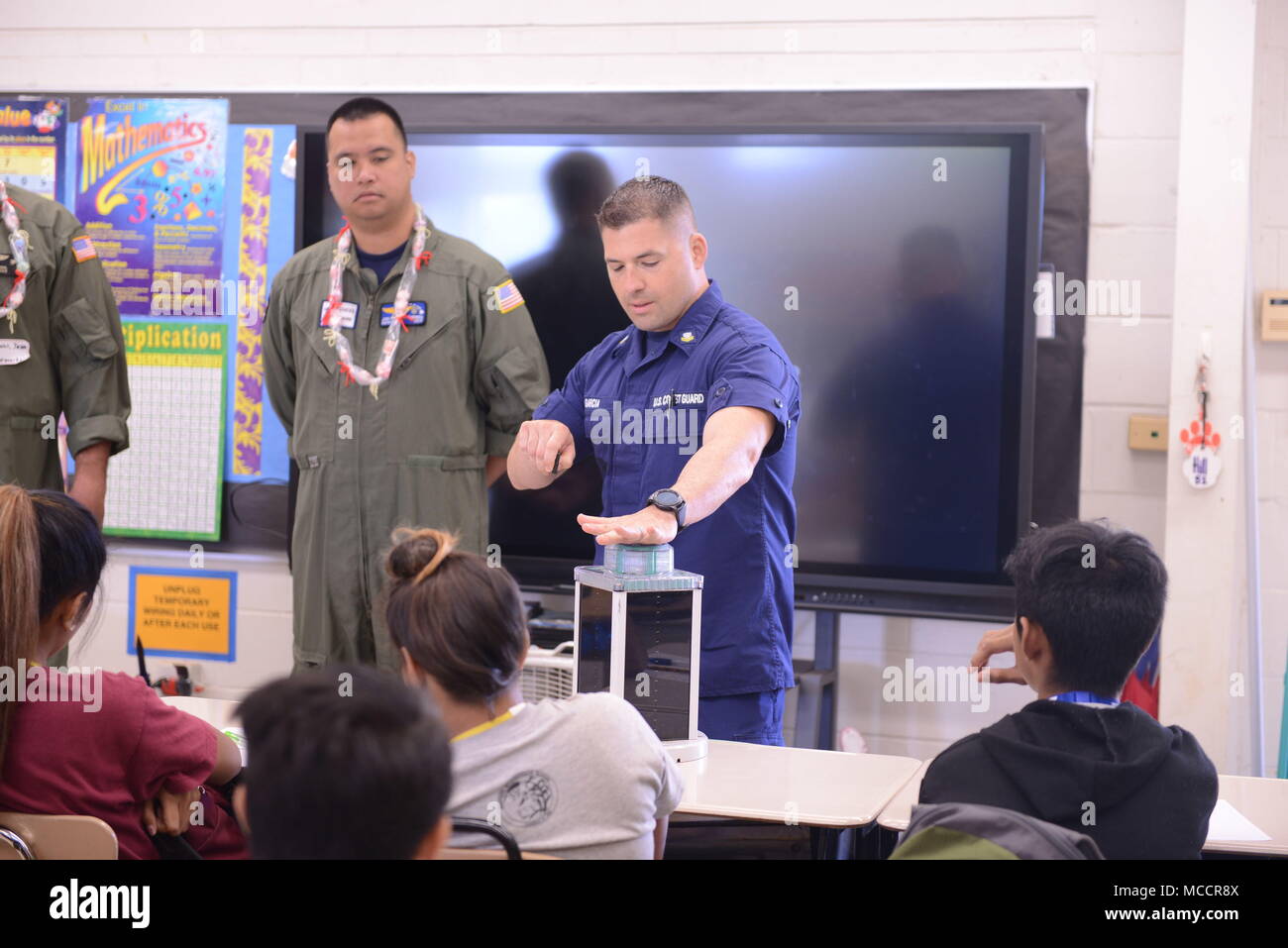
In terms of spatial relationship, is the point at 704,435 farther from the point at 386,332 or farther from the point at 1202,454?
the point at 1202,454

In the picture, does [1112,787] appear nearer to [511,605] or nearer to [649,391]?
[511,605]

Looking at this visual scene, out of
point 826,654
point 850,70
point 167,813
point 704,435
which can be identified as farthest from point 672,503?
point 850,70

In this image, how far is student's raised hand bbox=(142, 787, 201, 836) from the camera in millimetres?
1689

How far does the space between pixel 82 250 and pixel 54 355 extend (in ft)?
0.86

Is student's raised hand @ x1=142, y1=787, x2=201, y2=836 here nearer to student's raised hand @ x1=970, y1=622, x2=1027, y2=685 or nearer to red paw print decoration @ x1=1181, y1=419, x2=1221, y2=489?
student's raised hand @ x1=970, y1=622, x2=1027, y2=685

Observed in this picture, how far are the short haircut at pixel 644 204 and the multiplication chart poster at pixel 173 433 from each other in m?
1.93

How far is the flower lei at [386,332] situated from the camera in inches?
123

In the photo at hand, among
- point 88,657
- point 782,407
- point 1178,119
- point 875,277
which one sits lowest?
point 88,657

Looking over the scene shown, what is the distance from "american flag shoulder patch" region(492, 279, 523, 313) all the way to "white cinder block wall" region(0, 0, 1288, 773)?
789mm

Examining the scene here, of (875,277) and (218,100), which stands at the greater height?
(218,100)

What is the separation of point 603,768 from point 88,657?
3142 mm

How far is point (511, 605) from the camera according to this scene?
154 centimetres

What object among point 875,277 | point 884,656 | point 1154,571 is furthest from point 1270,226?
point 1154,571

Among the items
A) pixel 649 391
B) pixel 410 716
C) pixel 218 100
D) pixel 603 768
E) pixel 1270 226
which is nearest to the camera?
pixel 410 716
